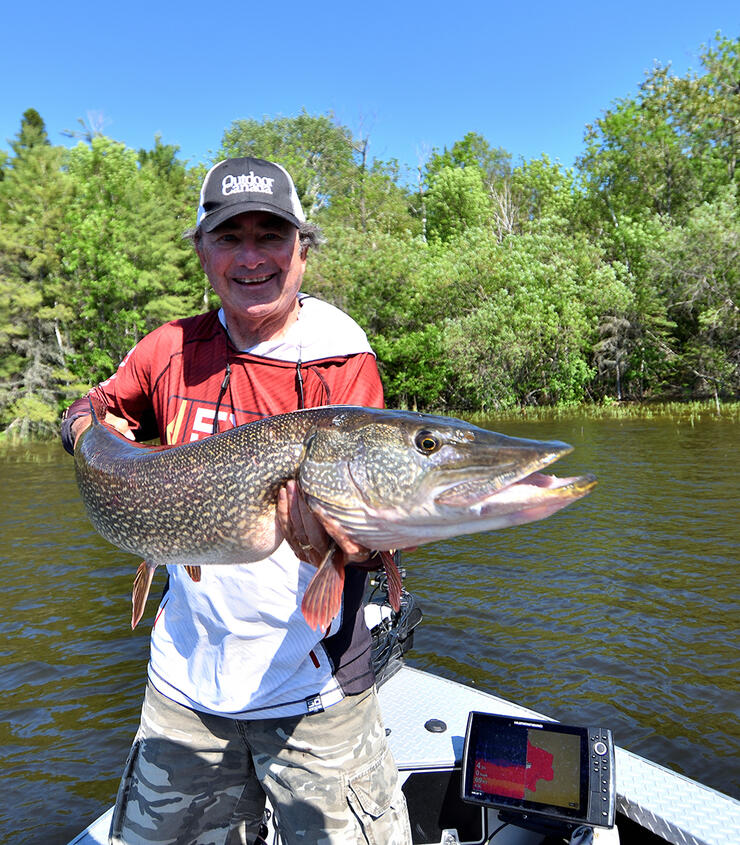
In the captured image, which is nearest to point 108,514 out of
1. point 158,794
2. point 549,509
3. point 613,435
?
point 158,794

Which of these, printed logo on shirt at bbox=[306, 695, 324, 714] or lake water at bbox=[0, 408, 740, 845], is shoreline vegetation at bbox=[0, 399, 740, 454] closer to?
lake water at bbox=[0, 408, 740, 845]

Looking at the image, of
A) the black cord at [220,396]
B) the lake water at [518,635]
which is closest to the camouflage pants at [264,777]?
the black cord at [220,396]

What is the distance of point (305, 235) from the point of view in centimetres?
252

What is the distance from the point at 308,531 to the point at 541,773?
5.47ft

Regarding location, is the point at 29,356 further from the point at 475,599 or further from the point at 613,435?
the point at 475,599

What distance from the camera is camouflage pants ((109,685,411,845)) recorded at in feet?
6.97

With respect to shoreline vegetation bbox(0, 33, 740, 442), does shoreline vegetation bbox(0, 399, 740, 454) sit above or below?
below

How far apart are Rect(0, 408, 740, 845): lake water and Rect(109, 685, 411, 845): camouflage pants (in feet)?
9.53

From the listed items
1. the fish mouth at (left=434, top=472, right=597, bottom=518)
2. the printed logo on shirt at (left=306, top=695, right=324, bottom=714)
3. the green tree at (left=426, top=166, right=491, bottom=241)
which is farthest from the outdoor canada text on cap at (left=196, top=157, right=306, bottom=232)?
the green tree at (left=426, top=166, right=491, bottom=241)

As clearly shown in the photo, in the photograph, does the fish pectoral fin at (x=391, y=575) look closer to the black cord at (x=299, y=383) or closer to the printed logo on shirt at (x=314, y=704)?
the printed logo on shirt at (x=314, y=704)

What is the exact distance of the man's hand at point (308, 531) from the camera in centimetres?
189

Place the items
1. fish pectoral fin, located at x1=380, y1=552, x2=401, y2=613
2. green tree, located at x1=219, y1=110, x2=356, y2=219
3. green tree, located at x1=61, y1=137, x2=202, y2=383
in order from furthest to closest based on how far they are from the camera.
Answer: green tree, located at x1=219, y1=110, x2=356, y2=219
green tree, located at x1=61, y1=137, x2=202, y2=383
fish pectoral fin, located at x1=380, y1=552, x2=401, y2=613

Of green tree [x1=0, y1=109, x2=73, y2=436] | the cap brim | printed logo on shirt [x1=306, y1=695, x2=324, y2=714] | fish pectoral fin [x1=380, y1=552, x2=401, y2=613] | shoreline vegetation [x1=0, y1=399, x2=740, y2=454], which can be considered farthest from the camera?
green tree [x1=0, y1=109, x2=73, y2=436]

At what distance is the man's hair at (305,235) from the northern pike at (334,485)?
0.77 meters
